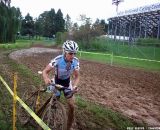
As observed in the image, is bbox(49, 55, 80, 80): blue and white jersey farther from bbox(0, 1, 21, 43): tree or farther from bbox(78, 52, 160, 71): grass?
bbox(0, 1, 21, 43): tree

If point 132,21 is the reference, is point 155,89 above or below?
below

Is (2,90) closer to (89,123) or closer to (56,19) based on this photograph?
(89,123)

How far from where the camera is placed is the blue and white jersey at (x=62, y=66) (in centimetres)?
646

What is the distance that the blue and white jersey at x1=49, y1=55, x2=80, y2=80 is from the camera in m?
6.46

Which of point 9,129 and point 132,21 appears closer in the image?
point 9,129

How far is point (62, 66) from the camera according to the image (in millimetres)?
6504

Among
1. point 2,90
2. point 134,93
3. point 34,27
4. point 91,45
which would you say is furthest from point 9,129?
point 34,27

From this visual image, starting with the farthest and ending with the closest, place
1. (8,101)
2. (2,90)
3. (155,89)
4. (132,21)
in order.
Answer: (132,21) → (155,89) → (2,90) → (8,101)

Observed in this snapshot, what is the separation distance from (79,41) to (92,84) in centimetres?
4443

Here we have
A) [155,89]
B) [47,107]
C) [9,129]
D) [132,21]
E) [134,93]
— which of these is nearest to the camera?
[47,107]

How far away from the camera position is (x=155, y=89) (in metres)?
15.1

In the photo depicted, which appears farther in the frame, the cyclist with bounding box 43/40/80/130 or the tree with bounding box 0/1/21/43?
the tree with bounding box 0/1/21/43

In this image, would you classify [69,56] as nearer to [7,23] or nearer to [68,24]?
[7,23]

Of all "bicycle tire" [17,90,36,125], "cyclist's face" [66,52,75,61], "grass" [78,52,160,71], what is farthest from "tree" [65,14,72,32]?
"cyclist's face" [66,52,75,61]
